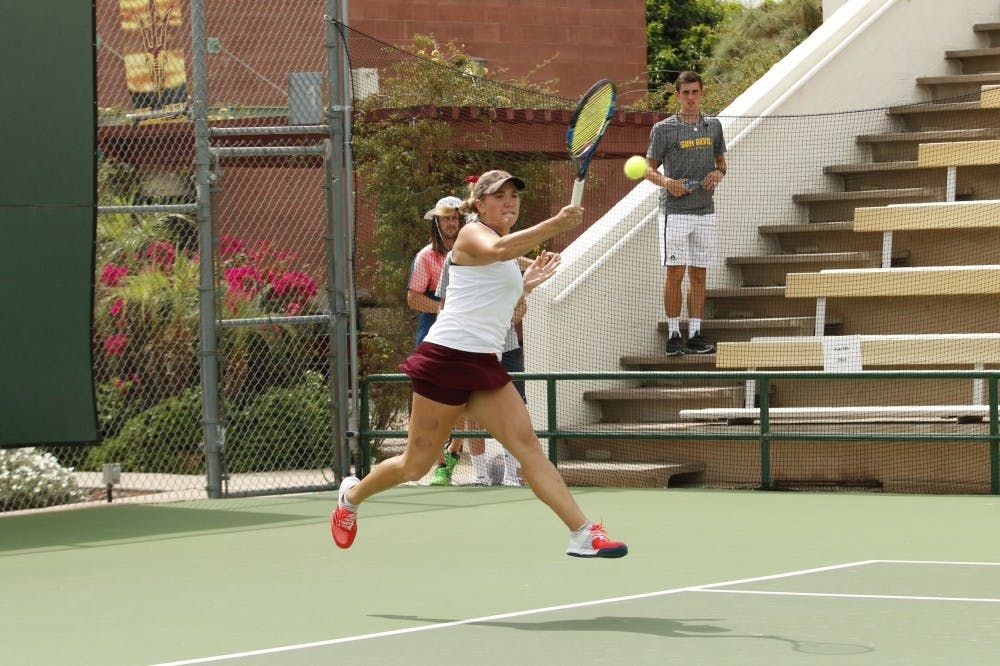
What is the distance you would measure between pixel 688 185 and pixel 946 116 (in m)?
4.12

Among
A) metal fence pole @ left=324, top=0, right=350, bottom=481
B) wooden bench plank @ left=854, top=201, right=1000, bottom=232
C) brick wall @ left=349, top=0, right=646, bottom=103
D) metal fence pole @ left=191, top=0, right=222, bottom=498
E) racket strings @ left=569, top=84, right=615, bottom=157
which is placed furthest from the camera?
brick wall @ left=349, top=0, right=646, bottom=103

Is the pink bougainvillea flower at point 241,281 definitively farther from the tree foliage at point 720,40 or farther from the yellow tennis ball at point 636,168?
the tree foliage at point 720,40

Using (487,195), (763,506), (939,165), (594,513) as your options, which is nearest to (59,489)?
(594,513)

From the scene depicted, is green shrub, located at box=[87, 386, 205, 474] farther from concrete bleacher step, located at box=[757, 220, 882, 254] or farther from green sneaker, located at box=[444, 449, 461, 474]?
concrete bleacher step, located at box=[757, 220, 882, 254]

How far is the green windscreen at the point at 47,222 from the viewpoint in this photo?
10.6 metres

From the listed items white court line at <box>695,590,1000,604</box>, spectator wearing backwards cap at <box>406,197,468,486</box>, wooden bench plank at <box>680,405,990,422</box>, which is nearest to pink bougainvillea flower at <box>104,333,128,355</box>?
spectator wearing backwards cap at <box>406,197,468,486</box>

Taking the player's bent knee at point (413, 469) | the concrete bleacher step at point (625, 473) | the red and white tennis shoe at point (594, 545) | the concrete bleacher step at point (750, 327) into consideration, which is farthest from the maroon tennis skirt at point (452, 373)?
the concrete bleacher step at point (750, 327)

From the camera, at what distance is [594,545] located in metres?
7.48

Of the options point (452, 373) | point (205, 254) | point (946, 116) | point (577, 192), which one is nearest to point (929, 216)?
point (946, 116)

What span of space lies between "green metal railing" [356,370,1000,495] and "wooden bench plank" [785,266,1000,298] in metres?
1.86

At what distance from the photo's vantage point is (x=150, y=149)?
18.2 meters

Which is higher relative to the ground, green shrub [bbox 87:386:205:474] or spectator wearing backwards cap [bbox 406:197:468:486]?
spectator wearing backwards cap [bbox 406:197:468:486]

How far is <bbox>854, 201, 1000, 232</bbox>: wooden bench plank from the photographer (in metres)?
14.6

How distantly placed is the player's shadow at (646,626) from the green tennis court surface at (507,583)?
12 mm
